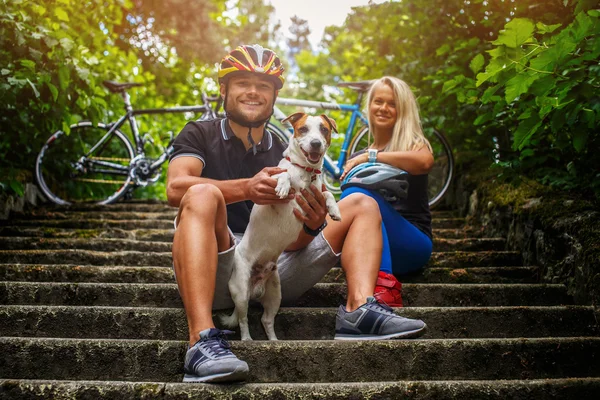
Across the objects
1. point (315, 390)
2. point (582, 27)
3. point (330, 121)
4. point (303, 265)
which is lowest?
point (315, 390)

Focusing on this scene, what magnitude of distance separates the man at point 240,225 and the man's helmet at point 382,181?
180 mm

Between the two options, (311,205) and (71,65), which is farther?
(71,65)

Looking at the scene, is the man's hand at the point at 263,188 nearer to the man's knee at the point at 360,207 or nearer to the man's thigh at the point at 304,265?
the man's thigh at the point at 304,265

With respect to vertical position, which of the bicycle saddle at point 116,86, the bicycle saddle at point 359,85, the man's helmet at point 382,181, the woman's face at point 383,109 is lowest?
the man's helmet at point 382,181

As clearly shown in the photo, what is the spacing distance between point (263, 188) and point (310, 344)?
2.12 ft

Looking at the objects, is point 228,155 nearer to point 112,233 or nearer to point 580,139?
point 580,139

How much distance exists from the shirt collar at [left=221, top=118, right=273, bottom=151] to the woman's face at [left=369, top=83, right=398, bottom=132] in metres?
0.79

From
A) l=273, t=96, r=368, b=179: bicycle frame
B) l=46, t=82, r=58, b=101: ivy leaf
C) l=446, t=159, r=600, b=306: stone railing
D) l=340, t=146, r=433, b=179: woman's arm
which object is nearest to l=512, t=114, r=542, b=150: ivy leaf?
l=340, t=146, r=433, b=179: woman's arm

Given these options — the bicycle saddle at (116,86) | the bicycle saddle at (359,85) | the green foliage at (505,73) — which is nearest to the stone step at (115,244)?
the green foliage at (505,73)

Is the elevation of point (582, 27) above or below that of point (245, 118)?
above

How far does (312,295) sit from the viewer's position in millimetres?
2959

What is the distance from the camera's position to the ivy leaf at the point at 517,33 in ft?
8.01

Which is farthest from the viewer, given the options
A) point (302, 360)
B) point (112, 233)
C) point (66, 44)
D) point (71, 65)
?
point (112, 233)

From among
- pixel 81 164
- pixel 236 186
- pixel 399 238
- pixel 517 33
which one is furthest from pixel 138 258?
pixel 81 164
